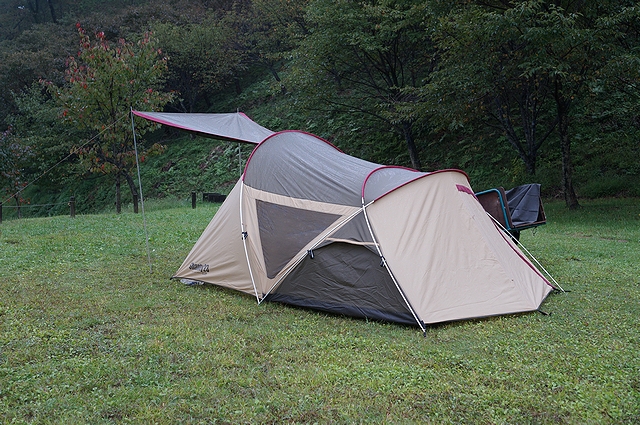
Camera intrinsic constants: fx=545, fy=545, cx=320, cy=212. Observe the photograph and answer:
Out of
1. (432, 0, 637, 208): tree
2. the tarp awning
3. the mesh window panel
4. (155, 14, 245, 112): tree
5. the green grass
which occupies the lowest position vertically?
the green grass

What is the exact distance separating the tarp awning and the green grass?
2131mm

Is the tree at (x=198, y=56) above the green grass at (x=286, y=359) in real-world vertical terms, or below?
above

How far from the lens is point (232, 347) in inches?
197

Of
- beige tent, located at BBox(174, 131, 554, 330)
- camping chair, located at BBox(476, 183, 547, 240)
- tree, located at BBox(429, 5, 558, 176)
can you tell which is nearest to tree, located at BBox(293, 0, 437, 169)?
tree, located at BBox(429, 5, 558, 176)

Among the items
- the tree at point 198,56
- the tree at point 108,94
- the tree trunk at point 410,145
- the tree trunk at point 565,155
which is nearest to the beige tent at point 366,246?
the tree trunk at point 565,155

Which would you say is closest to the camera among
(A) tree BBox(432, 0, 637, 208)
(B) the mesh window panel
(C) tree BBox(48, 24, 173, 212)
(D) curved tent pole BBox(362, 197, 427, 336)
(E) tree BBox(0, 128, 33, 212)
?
(D) curved tent pole BBox(362, 197, 427, 336)

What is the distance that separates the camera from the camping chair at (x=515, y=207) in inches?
315

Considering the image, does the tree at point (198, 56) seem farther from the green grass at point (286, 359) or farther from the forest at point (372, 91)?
the green grass at point (286, 359)

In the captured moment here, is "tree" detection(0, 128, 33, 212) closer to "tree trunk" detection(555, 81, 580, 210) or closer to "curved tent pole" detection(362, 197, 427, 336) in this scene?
"curved tent pole" detection(362, 197, 427, 336)

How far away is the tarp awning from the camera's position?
7266 millimetres

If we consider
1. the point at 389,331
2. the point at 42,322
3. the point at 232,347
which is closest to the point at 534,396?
the point at 389,331

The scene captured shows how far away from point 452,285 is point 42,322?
431 centimetres

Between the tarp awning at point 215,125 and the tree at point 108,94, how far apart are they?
9.91 m

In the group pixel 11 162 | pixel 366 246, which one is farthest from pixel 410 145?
pixel 11 162
